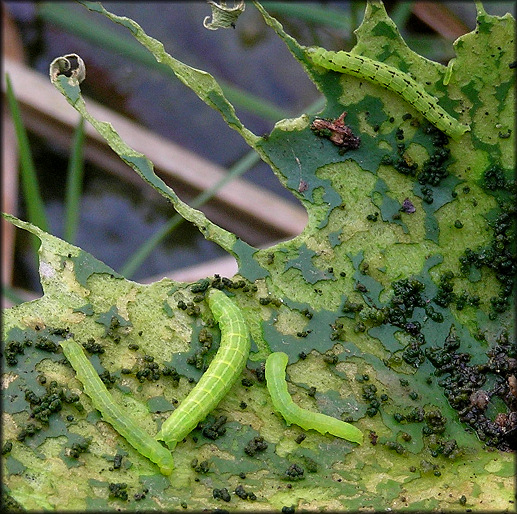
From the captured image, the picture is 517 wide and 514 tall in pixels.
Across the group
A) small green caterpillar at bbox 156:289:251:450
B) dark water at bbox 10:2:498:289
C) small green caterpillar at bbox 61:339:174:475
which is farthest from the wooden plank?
small green caterpillar at bbox 61:339:174:475

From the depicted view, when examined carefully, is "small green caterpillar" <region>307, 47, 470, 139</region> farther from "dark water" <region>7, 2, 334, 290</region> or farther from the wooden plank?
"dark water" <region>7, 2, 334, 290</region>

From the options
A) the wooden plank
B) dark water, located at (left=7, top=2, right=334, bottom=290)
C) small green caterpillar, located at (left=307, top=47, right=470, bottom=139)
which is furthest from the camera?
dark water, located at (left=7, top=2, right=334, bottom=290)

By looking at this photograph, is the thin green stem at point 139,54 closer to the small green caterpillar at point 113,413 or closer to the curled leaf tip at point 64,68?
the curled leaf tip at point 64,68

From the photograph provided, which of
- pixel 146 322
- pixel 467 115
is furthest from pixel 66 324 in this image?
pixel 467 115

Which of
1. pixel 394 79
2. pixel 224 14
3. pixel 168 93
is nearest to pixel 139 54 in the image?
pixel 168 93

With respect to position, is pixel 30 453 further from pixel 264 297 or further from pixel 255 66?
pixel 255 66

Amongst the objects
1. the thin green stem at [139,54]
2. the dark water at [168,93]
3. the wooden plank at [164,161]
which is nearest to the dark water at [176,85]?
the dark water at [168,93]

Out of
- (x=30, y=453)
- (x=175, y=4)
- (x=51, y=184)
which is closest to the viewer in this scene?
(x=30, y=453)
